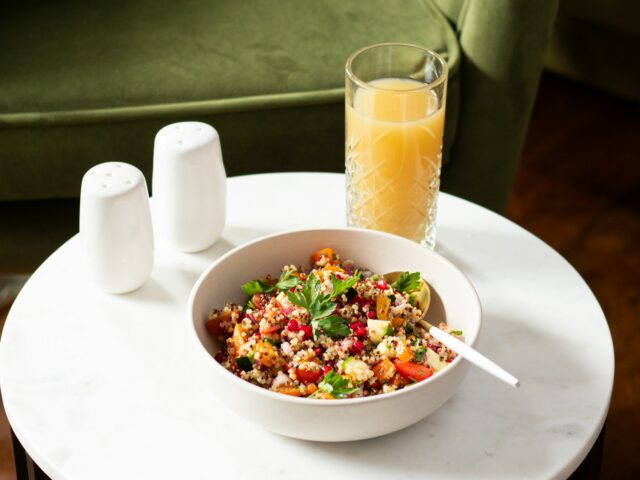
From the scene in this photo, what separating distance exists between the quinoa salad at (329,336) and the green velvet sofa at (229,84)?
0.71 meters

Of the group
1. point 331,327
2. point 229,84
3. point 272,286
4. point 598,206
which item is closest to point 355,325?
point 331,327

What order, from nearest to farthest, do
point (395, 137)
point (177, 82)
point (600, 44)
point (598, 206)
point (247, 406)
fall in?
point (247, 406) → point (395, 137) → point (177, 82) → point (598, 206) → point (600, 44)

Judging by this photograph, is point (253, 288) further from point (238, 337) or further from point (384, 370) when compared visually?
point (384, 370)

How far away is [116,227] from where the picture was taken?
1.17 m

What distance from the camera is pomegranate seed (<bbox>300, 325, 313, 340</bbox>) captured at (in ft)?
3.36

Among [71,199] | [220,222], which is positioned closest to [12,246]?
[71,199]

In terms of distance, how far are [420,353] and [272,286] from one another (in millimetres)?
225

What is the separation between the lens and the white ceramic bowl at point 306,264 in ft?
2.99

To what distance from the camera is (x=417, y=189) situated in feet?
4.30

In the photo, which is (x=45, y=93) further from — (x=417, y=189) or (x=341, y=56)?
(x=417, y=189)

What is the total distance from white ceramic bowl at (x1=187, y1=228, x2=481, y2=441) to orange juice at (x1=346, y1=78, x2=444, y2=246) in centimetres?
17

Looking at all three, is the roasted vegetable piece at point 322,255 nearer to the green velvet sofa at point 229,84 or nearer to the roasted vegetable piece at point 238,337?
the roasted vegetable piece at point 238,337

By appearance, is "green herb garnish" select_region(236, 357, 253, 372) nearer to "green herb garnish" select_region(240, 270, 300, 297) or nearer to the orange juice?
"green herb garnish" select_region(240, 270, 300, 297)

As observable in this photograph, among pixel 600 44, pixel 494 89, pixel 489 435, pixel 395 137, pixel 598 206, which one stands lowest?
pixel 598 206
